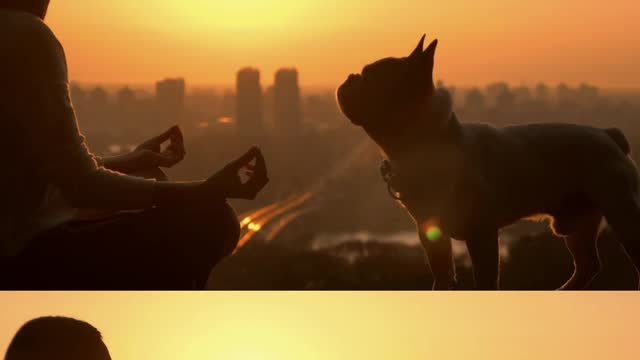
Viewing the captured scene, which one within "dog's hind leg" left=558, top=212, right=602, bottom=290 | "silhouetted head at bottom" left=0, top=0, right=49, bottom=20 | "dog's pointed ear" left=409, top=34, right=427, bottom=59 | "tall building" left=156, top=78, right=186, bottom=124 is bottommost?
"tall building" left=156, top=78, right=186, bottom=124

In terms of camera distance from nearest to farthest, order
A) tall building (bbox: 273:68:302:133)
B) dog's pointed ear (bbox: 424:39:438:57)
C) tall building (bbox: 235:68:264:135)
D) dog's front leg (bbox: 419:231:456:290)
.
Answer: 1. dog's pointed ear (bbox: 424:39:438:57)
2. dog's front leg (bbox: 419:231:456:290)
3. tall building (bbox: 273:68:302:133)
4. tall building (bbox: 235:68:264:135)

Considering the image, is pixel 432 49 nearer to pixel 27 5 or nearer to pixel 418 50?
pixel 418 50

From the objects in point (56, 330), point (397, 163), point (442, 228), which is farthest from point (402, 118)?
point (56, 330)

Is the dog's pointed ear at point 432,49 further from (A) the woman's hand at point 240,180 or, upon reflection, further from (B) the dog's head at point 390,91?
(A) the woman's hand at point 240,180

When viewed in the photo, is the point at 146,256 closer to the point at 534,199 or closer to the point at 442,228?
the point at 442,228

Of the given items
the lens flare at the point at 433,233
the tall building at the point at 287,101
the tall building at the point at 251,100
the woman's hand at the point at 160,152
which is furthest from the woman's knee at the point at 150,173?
the tall building at the point at 251,100

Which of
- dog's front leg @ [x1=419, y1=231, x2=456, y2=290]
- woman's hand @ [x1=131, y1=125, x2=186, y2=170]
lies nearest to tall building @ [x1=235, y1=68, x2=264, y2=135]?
dog's front leg @ [x1=419, y1=231, x2=456, y2=290]

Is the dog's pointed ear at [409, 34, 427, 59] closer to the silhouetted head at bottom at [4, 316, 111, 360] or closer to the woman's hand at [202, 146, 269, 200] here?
the woman's hand at [202, 146, 269, 200]
